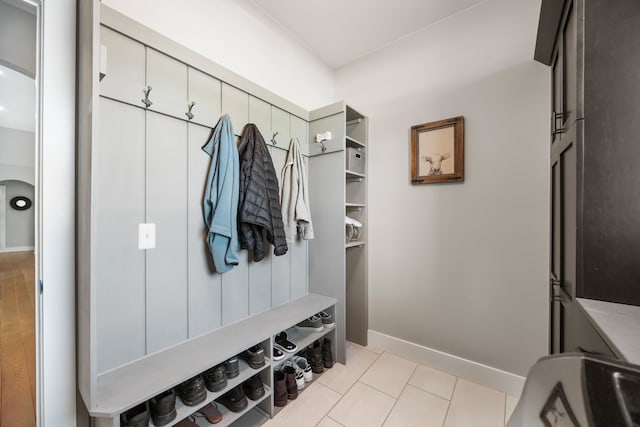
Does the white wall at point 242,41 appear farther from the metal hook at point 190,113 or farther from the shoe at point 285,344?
the shoe at point 285,344

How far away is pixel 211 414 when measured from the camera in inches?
50.3

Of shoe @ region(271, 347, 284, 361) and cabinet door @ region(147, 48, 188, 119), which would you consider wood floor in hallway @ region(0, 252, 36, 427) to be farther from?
shoe @ region(271, 347, 284, 361)

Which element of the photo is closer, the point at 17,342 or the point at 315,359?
the point at 17,342

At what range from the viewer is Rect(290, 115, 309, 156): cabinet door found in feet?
6.79

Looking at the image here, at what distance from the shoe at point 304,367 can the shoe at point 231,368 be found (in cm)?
58

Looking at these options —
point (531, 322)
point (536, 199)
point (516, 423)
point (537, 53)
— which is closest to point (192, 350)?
point (516, 423)

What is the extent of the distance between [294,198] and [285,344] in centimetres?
104

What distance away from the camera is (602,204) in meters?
0.73

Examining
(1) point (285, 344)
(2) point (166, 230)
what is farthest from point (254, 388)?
(2) point (166, 230)

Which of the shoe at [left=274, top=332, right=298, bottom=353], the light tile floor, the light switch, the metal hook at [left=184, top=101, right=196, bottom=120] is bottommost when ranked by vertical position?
the light tile floor

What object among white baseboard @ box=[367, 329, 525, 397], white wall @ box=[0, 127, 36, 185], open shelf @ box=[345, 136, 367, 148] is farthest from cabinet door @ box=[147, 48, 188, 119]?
white baseboard @ box=[367, 329, 525, 397]

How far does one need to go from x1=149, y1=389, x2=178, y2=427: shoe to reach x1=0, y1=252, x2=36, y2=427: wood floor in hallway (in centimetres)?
65

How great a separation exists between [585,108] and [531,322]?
1.48 m

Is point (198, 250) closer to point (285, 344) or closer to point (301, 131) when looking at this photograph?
point (285, 344)
